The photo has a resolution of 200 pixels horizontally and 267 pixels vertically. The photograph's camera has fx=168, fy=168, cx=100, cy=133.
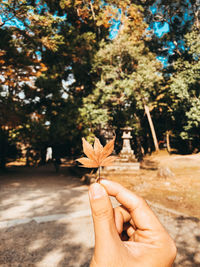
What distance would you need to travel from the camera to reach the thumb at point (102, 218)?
0.90 metres

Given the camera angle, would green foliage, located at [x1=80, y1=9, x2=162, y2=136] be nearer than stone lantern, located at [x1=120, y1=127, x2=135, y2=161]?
Yes

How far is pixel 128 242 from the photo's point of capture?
96 cm

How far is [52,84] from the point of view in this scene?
411 inches

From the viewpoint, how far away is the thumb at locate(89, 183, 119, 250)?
0.90 metres

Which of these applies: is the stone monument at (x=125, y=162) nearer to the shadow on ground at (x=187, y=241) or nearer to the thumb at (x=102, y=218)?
the shadow on ground at (x=187, y=241)

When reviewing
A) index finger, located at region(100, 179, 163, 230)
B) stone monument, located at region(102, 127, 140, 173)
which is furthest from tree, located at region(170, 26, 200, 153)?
index finger, located at region(100, 179, 163, 230)

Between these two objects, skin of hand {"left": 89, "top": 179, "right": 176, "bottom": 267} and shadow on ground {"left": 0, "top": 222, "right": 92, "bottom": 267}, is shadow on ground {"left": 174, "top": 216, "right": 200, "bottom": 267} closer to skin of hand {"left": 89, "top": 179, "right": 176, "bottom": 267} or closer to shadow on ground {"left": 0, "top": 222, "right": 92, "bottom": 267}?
shadow on ground {"left": 0, "top": 222, "right": 92, "bottom": 267}

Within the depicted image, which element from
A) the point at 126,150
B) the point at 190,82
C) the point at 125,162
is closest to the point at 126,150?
the point at 126,150

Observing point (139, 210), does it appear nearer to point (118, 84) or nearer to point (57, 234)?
point (57, 234)

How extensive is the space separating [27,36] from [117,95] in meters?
5.91

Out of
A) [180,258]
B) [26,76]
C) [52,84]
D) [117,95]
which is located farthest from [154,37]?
[180,258]

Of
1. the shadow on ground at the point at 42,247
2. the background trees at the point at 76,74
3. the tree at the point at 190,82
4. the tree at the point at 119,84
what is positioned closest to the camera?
the shadow on ground at the point at 42,247

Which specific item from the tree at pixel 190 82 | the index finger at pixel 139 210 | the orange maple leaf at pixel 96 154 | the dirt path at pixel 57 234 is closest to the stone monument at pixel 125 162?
the dirt path at pixel 57 234

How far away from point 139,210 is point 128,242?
185 millimetres
